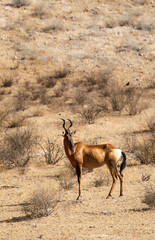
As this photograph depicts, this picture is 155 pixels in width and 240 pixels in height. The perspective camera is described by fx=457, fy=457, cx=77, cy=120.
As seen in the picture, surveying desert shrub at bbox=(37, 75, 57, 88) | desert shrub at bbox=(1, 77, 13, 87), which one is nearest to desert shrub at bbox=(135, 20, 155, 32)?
desert shrub at bbox=(37, 75, 57, 88)

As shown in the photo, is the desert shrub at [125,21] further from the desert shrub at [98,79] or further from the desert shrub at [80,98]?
the desert shrub at [80,98]

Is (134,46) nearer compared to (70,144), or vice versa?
(70,144)

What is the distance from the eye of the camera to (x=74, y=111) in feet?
62.6

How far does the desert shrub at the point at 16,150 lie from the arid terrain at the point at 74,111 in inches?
1.2

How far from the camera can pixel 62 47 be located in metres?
26.7

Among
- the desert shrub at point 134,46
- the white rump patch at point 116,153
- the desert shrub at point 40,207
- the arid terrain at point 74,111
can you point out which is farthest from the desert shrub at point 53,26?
the desert shrub at point 40,207

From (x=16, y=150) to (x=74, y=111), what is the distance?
6.43 m

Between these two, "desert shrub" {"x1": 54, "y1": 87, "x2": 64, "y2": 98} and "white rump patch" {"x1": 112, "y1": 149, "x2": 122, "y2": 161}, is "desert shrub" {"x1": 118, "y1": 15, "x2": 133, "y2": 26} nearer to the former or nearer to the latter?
"desert shrub" {"x1": 54, "y1": 87, "x2": 64, "y2": 98}

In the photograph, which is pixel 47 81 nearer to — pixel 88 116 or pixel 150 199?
pixel 88 116

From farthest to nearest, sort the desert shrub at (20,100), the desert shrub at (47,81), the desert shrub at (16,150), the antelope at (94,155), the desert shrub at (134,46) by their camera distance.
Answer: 1. the desert shrub at (134,46)
2. the desert shrub at (47,81)
3. the desert shrub at (20,100)
4. the desert shrub at (16,150)
5. the antelope at (94,155)

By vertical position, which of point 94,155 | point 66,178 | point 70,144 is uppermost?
point 70,144

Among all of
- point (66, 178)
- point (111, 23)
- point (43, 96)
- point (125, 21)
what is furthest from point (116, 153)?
point (125, 21)

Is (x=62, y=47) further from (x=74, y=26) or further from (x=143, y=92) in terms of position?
(x=143, y=92)

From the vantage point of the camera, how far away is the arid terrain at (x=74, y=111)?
8.02m
